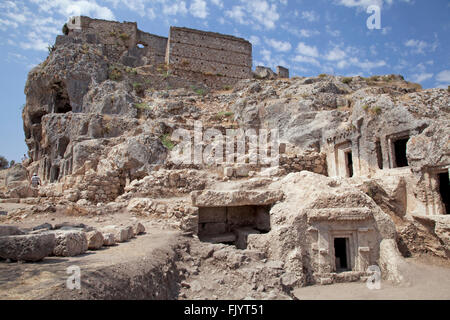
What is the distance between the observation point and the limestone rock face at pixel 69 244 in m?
3.88

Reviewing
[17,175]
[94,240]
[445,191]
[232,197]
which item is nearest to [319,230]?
[232,197]

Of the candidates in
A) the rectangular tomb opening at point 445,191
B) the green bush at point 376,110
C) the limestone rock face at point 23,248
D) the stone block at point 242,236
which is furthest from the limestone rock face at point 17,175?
the rectangular tomb opening at point 445,191

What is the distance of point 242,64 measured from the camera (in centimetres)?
2856

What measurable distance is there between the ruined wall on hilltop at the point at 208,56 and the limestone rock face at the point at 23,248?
24.5 metres

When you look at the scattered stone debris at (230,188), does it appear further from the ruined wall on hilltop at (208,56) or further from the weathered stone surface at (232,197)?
the ruined wall on hilltop at (208,56)

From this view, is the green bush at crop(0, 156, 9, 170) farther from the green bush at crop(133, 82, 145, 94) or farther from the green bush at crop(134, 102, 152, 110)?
the green bush at crop(134, 102, 152, 110)

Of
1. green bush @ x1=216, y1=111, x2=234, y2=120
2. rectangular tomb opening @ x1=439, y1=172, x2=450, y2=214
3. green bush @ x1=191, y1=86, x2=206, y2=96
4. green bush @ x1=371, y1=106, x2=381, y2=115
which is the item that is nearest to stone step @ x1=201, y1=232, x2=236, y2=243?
rectangular tomb opening @ x1=439, y1=172, x2=450, y2=214

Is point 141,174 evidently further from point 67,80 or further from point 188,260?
point 67,80

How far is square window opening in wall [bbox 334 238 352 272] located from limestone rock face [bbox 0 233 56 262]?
6.10 meters

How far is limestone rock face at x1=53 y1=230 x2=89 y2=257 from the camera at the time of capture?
388 cm

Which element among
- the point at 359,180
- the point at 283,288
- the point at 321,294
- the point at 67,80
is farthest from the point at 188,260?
the point at 67,80

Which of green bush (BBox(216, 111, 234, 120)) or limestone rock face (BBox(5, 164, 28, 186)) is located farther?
limestone rock face (BBox(5, 164, 28, 186))

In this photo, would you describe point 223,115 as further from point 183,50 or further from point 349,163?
point 183,50
